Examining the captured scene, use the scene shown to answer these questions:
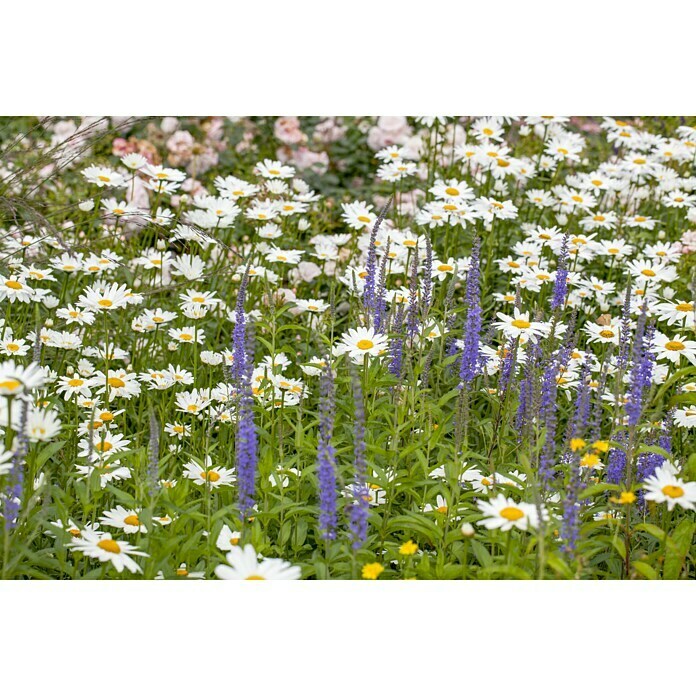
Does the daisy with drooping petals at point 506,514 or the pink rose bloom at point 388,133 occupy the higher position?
the pink rose bloom at point 388,133

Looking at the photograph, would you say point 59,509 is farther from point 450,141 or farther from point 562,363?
point 450,141

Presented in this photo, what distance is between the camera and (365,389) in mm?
2959

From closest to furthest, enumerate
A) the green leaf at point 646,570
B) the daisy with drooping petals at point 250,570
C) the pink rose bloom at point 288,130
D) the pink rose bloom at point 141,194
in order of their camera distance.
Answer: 1. the daisy with drooping petals at point 250,570
2. the green leaf at point 646,570
3. the pink rose bloom at point 141,194
4. the pink rose bloom at point 288,130

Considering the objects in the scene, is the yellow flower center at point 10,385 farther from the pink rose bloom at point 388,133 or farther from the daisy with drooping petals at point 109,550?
the pink rose bloom at point 388,133

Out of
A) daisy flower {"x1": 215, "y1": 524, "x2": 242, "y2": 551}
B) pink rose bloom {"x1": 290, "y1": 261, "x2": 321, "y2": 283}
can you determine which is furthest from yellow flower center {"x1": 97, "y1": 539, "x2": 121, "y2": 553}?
pink rose bloom {"x1": 290, "y1": 261, "x2": 321, "y2": 283}

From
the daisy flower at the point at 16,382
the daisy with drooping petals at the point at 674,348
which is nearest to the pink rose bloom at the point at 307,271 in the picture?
the daisy with drooping petals at the point at 674,348

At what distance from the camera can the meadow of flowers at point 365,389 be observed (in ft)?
7.83

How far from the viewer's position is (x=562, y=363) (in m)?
3.03

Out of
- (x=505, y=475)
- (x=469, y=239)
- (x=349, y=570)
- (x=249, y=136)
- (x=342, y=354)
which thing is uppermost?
(x=249, y=136)

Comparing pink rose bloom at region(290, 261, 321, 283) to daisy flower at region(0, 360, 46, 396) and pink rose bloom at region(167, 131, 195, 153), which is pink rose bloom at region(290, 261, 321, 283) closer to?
pink rose bloom at region(167, 131, 195, 153)

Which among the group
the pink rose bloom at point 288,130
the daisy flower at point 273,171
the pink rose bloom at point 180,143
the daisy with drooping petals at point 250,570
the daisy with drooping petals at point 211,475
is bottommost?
the daisy with drooping petals at point 250,570

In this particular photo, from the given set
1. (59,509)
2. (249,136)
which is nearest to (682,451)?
(59,509)

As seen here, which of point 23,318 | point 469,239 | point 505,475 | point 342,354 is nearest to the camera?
point 505,475

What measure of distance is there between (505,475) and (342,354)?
771mm
